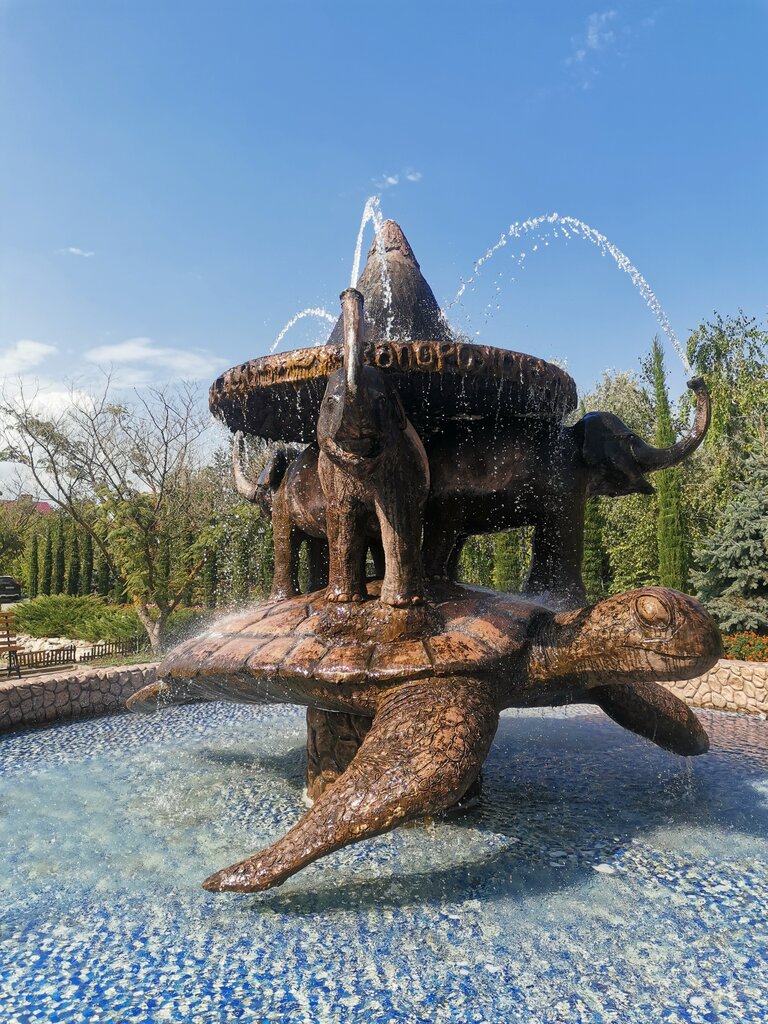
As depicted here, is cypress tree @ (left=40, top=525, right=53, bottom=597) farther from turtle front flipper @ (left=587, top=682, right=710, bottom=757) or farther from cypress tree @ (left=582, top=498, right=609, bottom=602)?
turtle front flipper @ (left=587, top=682, right=710, bottom=757)

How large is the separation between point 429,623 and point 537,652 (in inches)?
21.5

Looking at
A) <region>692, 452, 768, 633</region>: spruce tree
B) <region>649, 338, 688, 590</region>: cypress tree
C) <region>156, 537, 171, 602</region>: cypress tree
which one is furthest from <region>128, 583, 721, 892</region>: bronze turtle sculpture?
<region>649, 338, 688, 590</region>: cypress tree

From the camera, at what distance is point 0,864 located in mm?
3164

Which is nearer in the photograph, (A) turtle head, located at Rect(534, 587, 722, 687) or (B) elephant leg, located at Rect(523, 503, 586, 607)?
(A) turtle head, located at Rect(534, 587, 722, 687)

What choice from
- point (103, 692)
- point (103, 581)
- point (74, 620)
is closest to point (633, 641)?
point (103, 692)

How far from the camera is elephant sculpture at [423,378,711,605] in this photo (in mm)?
3639

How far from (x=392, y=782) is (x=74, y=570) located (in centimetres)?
2739

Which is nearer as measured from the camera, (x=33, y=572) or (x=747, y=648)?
(x=747, y=648)

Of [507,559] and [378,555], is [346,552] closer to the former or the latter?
[378,555]

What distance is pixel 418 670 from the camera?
298 centimetres

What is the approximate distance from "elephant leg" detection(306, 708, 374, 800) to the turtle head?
108cm

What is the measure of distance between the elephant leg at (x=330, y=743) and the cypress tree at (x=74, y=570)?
25.3 m

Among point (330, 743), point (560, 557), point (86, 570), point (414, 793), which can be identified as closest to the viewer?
point (414, 793)

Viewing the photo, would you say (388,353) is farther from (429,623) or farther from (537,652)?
(537,652)
